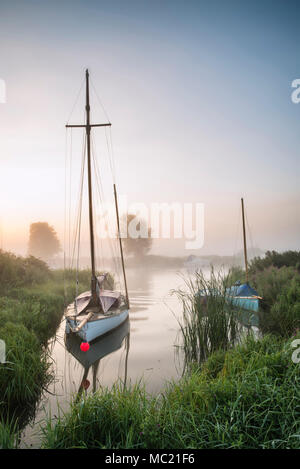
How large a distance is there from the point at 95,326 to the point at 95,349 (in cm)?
65

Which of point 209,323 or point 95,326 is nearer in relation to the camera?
point 209,323

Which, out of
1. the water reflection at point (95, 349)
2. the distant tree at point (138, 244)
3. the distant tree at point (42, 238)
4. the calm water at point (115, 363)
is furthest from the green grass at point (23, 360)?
the distant tree at point (42, 238)

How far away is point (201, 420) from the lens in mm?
3436

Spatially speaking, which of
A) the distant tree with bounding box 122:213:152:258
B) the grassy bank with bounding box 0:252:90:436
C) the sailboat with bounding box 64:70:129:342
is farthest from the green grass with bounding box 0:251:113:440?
the distant tree with bounding box 122:213:152:258

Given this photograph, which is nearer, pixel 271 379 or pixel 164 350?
pixel 271 379

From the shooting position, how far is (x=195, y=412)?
3.75 m

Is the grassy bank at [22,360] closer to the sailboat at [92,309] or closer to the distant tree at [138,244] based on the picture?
the sailboat at [92,309]

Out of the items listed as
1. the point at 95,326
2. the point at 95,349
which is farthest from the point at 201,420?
the point at 95,326

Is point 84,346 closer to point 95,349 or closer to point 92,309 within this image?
point 95,349

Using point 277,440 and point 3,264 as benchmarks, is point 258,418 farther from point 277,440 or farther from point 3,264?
point 3,264

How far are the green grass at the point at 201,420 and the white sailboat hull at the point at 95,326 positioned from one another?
4.83 metres

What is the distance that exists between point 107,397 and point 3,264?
11684 millimetres

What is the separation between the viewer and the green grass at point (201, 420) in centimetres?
316

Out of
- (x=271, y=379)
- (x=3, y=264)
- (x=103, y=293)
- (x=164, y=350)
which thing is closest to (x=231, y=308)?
(x=164, y=350)
